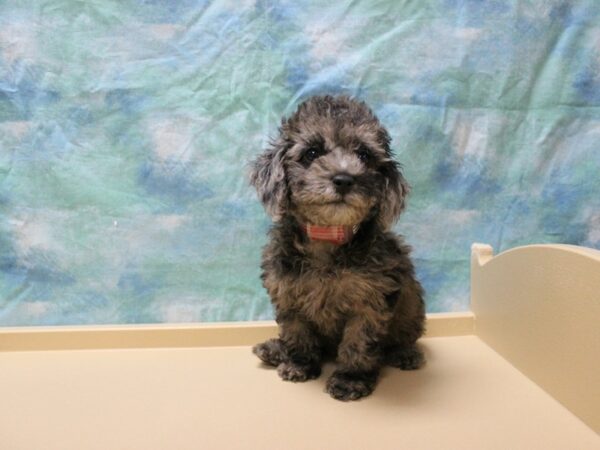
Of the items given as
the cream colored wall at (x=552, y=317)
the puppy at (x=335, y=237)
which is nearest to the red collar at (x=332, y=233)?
the puppy at (x=335, y=237)

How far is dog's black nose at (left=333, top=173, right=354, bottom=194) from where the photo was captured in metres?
1.47

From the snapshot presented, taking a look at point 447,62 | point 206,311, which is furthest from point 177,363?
point 447,62

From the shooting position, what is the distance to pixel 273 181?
1588 millimetres

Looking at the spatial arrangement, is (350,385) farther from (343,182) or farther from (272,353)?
(343,182)

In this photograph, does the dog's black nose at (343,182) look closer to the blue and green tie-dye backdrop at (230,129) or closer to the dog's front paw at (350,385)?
the dog's front paw at (350,385)

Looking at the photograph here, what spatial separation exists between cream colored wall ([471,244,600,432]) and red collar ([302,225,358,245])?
0.53 meters

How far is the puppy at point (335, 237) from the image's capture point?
1.53 metres

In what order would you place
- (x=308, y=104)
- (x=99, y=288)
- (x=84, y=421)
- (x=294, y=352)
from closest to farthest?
(x=84, y=421) → (x=308, y=104) → (x=294, y=352) → (x=99, y=288)

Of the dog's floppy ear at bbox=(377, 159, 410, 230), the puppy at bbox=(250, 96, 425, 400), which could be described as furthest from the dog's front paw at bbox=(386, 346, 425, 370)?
the dog's floppy ear at bbox=(377, 159, 410, 230)

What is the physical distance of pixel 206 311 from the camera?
221cm

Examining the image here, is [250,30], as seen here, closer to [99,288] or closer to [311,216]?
[311,216]

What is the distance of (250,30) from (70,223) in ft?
3.13

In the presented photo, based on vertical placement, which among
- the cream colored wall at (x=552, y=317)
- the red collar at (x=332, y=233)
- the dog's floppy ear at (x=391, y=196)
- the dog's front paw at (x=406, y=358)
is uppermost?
the dog's floppy ear at (x=391, y=196)

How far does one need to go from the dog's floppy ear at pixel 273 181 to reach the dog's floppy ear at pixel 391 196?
275 millimetres
